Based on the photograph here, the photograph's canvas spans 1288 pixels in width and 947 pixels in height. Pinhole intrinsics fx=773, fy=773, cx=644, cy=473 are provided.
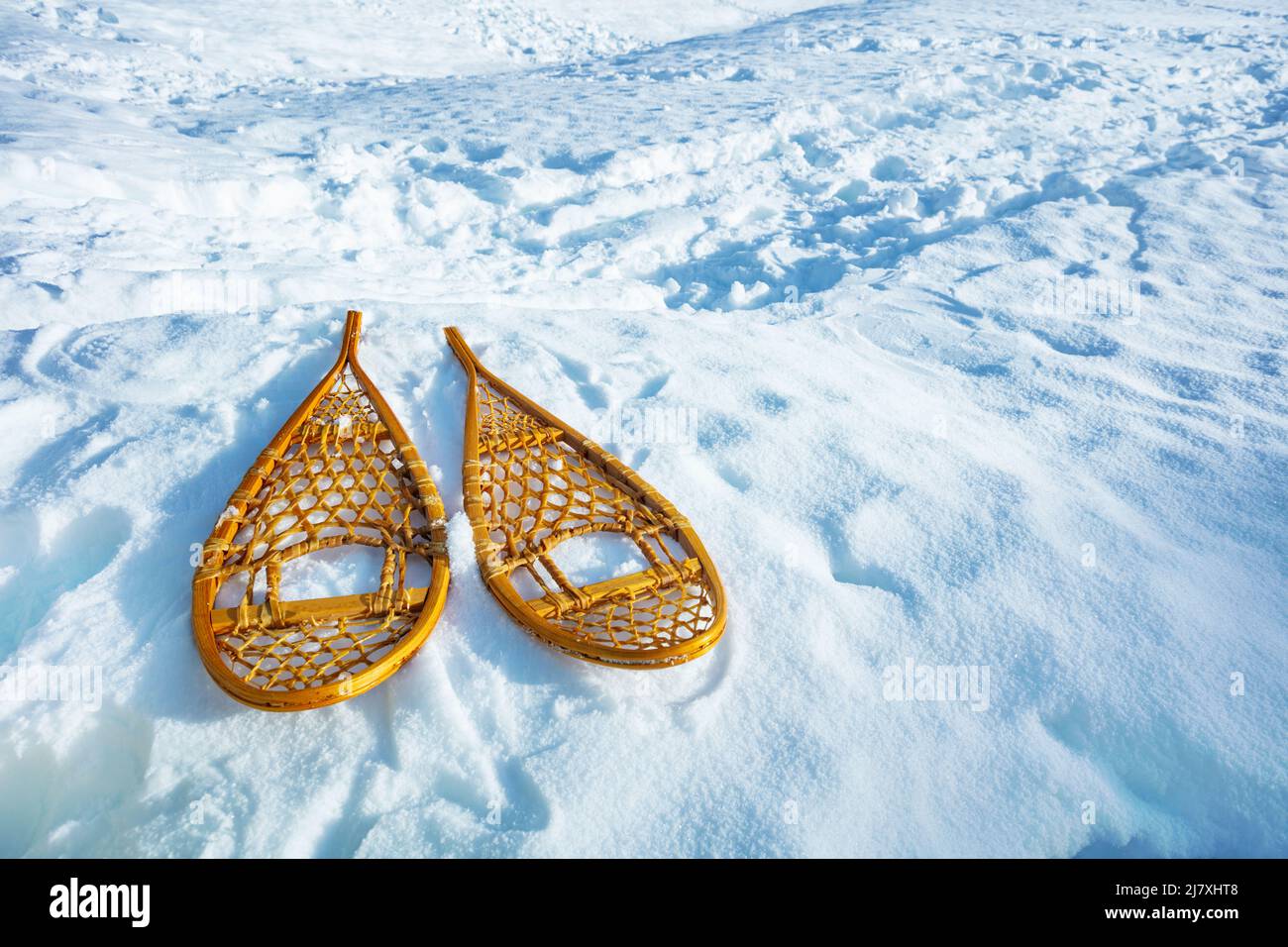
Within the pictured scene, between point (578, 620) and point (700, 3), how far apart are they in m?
14.8

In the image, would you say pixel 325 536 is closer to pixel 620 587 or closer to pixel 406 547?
pixel 406 547

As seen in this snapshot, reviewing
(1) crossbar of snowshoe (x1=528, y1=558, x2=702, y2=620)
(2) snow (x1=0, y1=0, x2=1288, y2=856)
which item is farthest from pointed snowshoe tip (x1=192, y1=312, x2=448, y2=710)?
(1) crossbar of snowshoe (x1=528, y1=558, x2=702, y2=620)

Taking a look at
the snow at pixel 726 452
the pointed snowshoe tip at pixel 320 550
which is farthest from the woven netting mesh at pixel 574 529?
the pointed snowshoe tip at pixel 320 550

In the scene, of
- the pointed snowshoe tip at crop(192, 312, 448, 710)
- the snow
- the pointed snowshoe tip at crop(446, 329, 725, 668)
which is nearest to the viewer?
the snow

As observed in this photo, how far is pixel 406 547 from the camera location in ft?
8.25

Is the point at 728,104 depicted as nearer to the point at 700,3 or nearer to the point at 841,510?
the point at 841,510

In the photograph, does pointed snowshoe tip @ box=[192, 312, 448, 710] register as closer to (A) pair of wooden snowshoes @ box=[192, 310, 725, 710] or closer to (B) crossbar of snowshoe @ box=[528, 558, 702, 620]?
(A) pair of wooden snowshoes @ box=[192, 310, 725, 710]

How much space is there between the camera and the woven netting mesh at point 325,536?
7.07 feet

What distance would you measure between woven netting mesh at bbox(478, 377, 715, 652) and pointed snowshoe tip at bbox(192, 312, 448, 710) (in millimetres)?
246

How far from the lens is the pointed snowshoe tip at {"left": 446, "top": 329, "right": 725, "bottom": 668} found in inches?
89.3

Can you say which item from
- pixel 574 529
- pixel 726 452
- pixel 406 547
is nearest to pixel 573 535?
pixel 574 529

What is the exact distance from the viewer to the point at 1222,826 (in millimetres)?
1898
